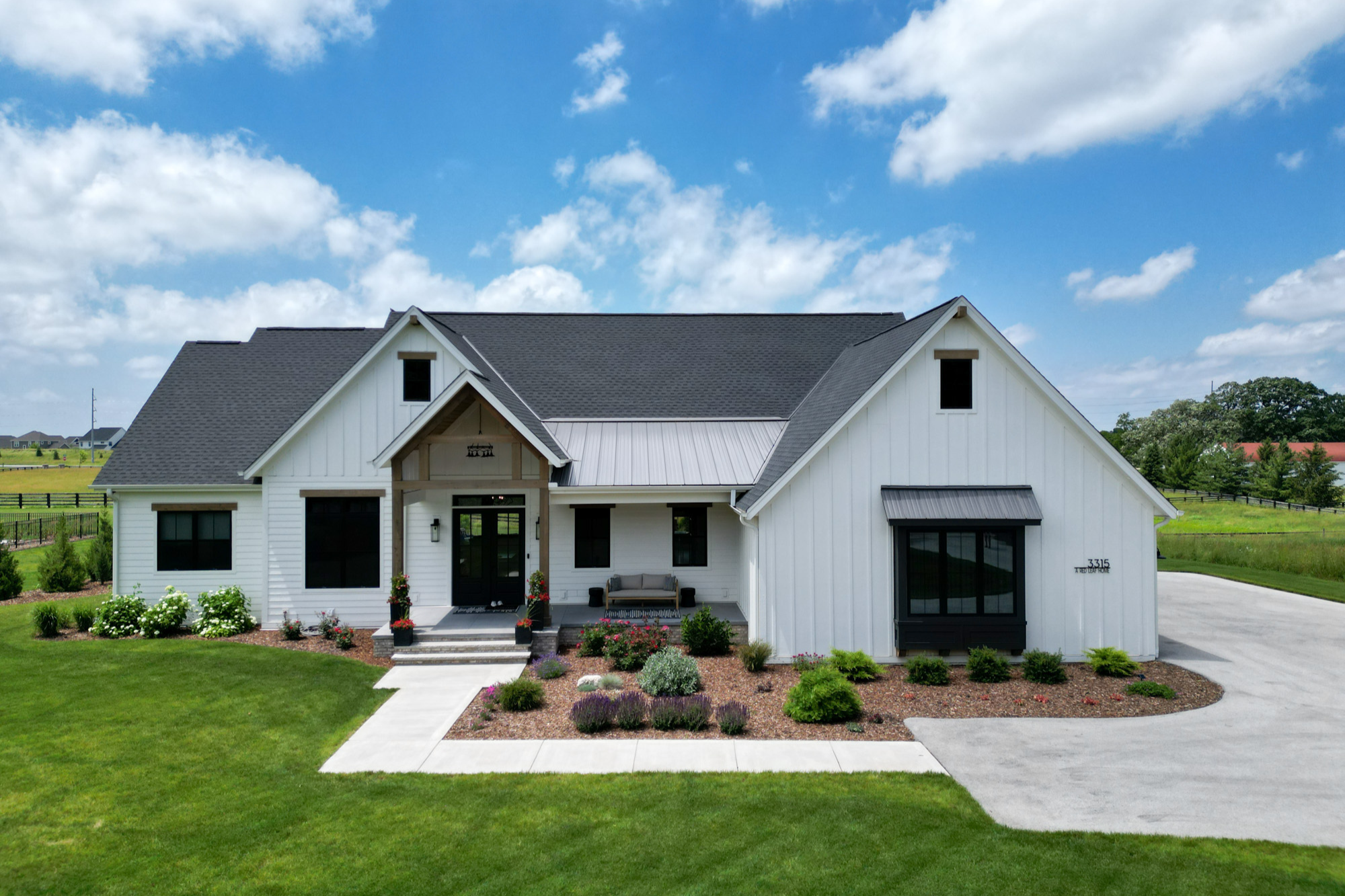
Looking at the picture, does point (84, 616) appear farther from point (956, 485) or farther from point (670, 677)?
point (956, 485)

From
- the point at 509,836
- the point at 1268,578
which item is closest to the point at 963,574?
the point at 509,836

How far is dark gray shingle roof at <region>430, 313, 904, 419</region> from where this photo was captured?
62.5 ft

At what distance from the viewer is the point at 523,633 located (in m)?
13.8

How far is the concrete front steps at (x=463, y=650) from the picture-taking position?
13523 millimetres

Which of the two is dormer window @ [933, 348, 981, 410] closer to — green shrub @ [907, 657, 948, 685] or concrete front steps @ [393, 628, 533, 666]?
green shrub @ [907, 657, 948, 685]

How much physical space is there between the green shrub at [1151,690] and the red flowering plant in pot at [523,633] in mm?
10766

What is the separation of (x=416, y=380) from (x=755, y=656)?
9925 millimetres

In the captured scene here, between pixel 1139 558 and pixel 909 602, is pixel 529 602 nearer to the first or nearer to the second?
pixel 909 602

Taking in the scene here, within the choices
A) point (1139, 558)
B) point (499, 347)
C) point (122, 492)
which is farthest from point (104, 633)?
point (1139, 558)

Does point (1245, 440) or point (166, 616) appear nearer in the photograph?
point (166, 616)

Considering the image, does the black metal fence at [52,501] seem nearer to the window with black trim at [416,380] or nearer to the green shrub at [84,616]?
the green shrub at [84,616]

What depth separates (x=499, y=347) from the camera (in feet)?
66.4

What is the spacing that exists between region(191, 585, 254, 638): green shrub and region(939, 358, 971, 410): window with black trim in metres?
15.9

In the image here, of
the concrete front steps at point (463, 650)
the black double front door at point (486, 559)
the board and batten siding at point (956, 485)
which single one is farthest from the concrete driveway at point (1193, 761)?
the black double front door at point (486, 559)
